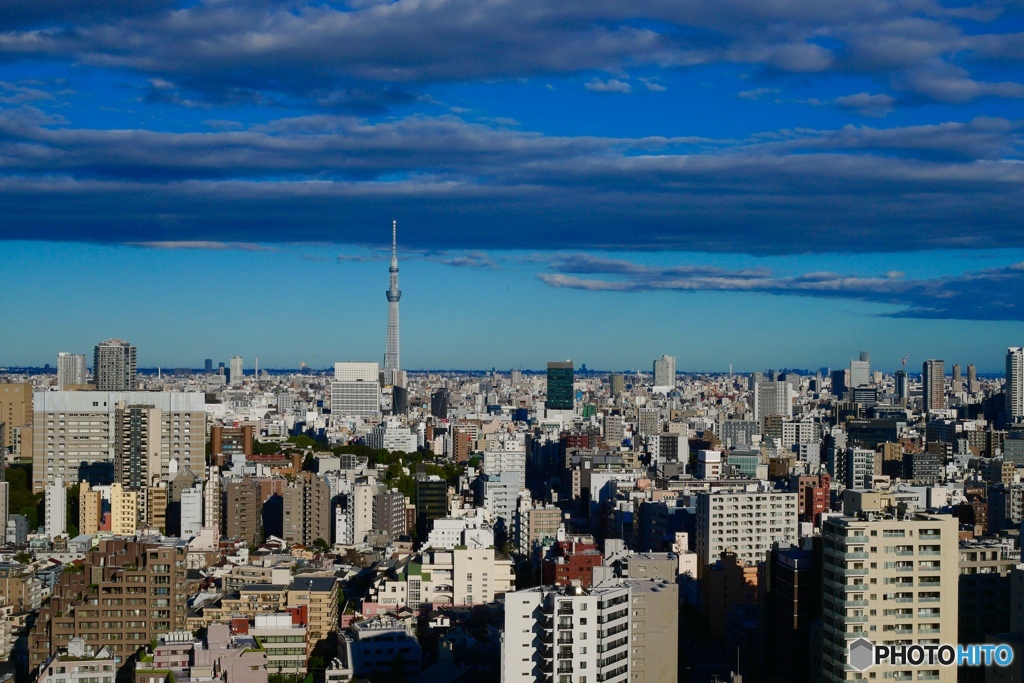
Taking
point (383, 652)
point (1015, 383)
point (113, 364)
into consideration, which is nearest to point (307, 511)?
point (383, 652)

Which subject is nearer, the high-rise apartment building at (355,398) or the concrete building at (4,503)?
the concrete building at (4,503)

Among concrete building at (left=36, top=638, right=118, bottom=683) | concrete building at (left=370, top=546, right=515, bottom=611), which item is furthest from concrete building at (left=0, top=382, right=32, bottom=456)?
concrete building at (left=36, top=638, right=118, bottom=683)

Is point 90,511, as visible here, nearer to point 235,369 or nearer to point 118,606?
point 118,606

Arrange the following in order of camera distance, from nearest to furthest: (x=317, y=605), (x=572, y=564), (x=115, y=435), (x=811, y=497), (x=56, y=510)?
(x=317, y=605) < (x=572, y=564) < (x=811, y=497) < (x=56, y=510) < (x=115, y=435)

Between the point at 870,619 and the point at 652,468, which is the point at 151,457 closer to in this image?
the point at 652,468

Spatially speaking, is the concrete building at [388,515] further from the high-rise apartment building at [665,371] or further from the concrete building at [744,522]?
the high-rise apartment building at [665,371]

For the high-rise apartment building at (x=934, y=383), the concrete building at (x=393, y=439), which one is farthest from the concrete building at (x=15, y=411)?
the high-rise apartment building at (x=934, y=383)

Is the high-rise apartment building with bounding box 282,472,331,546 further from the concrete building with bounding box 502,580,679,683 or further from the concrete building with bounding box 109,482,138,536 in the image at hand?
the concrete building with bounding box 502,580,679,683
